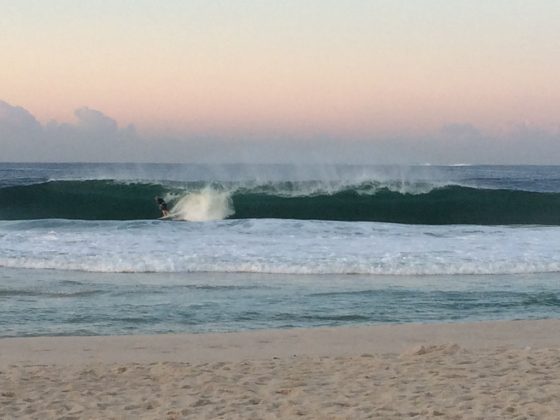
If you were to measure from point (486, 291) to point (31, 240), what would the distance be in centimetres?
828

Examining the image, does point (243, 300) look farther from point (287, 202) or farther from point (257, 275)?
point (287, 202)

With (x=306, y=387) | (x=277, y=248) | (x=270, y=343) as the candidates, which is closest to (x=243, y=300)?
(x=270, y=343)

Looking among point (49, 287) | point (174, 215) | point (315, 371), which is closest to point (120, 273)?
point (49, 287)

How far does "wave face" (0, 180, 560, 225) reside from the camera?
2489cm

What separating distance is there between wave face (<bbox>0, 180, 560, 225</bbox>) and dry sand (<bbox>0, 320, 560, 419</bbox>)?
15.0m

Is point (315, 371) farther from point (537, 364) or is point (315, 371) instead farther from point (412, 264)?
point (412, 264)

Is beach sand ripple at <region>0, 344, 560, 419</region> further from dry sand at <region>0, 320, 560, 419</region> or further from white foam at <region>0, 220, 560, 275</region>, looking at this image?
white foam at <region>0, 220, 560, 275</region>

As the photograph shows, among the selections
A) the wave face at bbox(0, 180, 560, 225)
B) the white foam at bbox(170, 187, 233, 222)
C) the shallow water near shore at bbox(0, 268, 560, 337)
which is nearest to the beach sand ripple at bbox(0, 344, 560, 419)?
the shallow water near shore at bbox(0, 268, 560, 337)

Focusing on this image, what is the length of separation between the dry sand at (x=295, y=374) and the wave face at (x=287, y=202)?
1496 cm

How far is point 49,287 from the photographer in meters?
10.7

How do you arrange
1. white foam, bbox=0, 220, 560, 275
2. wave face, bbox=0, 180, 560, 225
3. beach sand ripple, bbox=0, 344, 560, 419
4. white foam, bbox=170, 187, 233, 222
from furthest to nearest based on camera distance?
wave face, bbox=0, 180, 560, 225, white foam, bbox=170, 187, 233, 222, white foam, bbox=0, 220, 560, 275, beach sand ripple, bbox=0, 344, 560, 419

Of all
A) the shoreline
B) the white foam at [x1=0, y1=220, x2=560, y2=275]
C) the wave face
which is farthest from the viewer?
the wave face

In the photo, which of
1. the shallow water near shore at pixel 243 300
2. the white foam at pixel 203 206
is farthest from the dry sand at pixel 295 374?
the white foam at pixel 203 206

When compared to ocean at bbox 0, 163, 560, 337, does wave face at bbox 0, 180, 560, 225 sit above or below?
above
